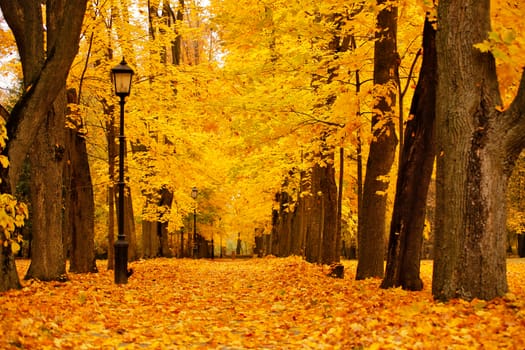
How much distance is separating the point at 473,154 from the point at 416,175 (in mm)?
3541

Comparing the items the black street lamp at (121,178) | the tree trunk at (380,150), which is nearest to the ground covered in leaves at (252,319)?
the black street lamp at (121,178)

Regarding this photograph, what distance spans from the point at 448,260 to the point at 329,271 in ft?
29.0

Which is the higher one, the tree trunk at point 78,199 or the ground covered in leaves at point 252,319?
the tree trunk at point 78,199

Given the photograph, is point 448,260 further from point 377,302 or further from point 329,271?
point 329,271

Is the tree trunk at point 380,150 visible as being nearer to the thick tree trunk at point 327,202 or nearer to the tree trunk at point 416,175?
the tree trunk at point 416,175

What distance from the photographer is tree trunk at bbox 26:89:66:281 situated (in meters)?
12.2

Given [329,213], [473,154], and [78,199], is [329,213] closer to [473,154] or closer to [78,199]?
[78,199]

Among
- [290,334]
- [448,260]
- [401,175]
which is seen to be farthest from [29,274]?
[448,260]

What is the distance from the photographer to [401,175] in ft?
35.4

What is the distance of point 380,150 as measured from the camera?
13.3 meters

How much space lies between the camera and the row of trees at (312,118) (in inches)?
281

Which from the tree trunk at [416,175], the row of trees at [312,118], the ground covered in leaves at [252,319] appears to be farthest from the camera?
the tree trunk at [416,175]

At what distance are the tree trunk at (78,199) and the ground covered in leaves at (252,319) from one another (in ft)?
10.8

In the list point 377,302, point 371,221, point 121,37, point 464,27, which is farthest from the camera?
point 121,37
